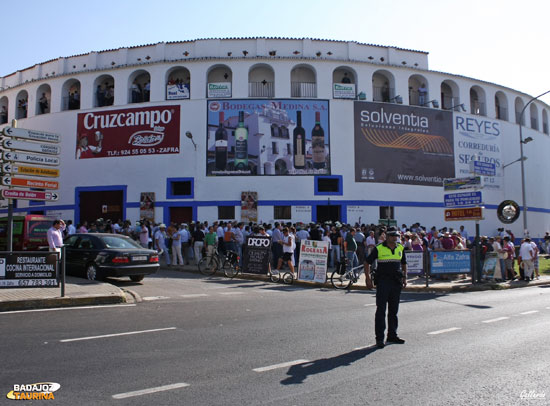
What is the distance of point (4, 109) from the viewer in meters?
34.8

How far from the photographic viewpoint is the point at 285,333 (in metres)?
7.01

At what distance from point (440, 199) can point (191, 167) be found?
16.0 metres

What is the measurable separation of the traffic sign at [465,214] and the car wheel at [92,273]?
1182cm

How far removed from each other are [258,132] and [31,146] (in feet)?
52.8

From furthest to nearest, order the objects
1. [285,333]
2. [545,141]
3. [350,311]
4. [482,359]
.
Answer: [545,141], [350,311], [285,333], [482,359]

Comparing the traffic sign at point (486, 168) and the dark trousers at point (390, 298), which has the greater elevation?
the traffic sign at point (486, 168)

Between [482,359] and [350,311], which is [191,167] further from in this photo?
[482,359]

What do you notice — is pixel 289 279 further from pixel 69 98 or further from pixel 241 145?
pixel 69 98

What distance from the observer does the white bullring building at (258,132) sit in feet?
86.6

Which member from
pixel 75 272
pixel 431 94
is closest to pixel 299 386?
pixel 75 272

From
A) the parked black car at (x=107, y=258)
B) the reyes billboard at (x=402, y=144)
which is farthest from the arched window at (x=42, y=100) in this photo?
the parked black car at (x=107, y=258)

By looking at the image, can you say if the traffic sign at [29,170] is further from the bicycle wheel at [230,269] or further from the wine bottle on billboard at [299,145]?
the wine bottle on billboard at [299,145]

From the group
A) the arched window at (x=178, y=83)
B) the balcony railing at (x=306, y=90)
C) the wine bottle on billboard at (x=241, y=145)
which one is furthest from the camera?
the balcony railing at (x=306, y=90)

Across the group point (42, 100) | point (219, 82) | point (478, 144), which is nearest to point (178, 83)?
point (219, 82)
